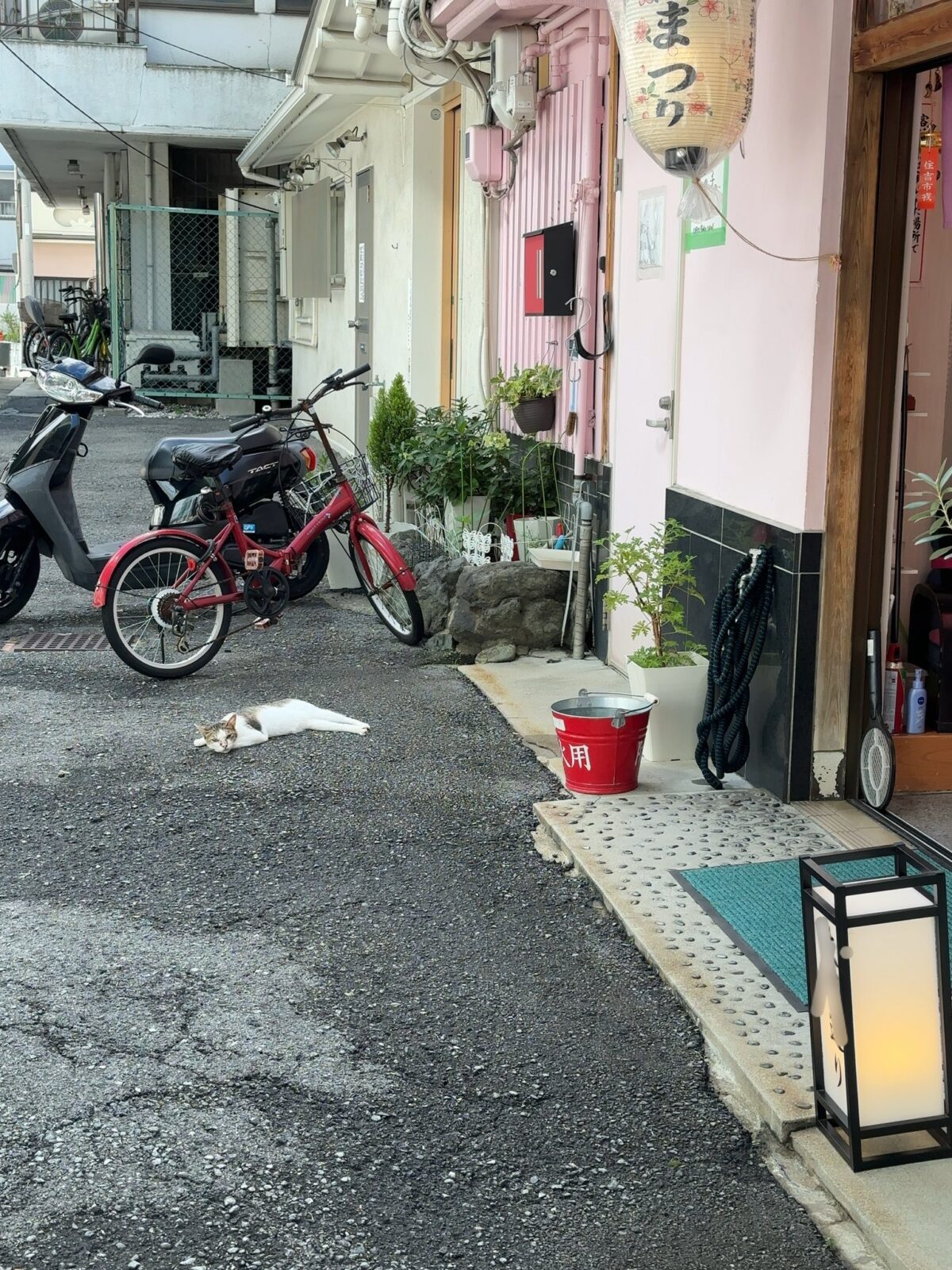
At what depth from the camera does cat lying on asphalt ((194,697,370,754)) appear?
550cm

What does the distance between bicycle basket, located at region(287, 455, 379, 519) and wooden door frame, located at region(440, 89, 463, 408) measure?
9.41 ft

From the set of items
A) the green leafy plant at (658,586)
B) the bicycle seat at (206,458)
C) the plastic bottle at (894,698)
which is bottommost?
the plastic bottle at (894,698)

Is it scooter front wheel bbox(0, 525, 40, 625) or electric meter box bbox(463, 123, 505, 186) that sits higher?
electric meter box bbox(463, 123, 505, 186)

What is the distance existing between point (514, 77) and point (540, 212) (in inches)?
27.1

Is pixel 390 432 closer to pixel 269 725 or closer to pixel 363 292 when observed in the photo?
pixel 269 725

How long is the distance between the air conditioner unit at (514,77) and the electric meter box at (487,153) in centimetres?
53

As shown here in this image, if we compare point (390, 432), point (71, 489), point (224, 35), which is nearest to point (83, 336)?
point (224, 35)

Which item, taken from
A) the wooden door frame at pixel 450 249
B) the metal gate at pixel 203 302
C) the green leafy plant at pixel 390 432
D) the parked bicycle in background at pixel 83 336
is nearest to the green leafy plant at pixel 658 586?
the green leafy plant at pixel 390 432

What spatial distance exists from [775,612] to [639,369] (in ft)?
6.00

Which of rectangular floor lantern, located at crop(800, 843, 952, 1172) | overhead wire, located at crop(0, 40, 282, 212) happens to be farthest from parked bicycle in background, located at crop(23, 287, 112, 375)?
rectangular floor lantern, located at crop(800, 843, 952, 1172)

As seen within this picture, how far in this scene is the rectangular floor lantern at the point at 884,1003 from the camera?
104 inches

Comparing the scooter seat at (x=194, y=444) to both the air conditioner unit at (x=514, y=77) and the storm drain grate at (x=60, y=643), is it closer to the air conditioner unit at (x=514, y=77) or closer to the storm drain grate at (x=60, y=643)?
the storm drain grate at (x=60, y=643)

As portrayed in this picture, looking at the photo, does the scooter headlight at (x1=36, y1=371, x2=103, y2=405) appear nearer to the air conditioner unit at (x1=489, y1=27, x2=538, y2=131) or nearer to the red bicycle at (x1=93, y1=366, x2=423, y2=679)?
the red bicycle at (x1=93, y1=366, x2=423, y2=679)

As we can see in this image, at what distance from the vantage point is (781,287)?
14.9 feet
